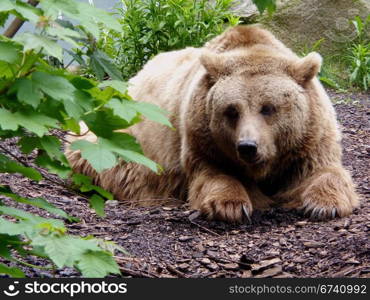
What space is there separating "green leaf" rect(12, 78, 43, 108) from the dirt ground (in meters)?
1.47


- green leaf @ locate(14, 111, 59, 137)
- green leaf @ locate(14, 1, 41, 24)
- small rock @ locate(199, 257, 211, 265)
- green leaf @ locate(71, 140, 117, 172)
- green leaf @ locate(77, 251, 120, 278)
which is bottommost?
small rock @ locate(199, 257, 211, 265)

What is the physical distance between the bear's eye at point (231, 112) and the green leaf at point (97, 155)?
2.87 meters

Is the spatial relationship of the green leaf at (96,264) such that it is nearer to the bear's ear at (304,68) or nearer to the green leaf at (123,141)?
the green leaf at (123,141)

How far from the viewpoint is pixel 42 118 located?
2291 mm

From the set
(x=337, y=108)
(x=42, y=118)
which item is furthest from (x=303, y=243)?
(x=337, y=108)

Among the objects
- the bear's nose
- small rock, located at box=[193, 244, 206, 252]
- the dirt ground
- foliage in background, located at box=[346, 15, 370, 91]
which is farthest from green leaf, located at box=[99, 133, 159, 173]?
foliage in background, located at box=[346, 15, 370, 91]

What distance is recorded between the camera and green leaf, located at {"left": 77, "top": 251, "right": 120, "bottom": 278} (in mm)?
2117

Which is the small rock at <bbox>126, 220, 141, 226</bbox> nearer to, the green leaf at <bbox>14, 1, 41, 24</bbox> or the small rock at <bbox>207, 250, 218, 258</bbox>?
the small rock at <bbox>207, 250, 218, 258</bbox>

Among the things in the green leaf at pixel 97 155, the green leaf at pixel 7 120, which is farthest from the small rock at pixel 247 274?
the green leaf at pixel 7 120

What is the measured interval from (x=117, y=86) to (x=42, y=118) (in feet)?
1.08

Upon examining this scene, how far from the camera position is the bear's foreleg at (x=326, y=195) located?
495cm

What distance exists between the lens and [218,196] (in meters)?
5.16

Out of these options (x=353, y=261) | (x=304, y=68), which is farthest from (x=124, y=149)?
(x=304, y=68)

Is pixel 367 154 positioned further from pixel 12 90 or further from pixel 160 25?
pixel 12 90
